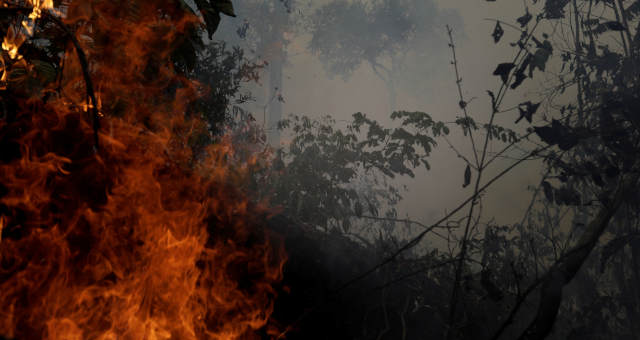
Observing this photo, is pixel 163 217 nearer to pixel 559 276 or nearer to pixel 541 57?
pixel 559 276

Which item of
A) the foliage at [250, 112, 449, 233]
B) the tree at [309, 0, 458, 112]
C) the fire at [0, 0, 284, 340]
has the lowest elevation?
the fire at [0, 0, 284, 340]

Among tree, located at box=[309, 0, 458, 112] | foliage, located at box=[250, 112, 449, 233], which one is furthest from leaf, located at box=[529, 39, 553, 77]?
tree, located at box=[309, 0, 458, 112]

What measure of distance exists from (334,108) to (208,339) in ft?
148

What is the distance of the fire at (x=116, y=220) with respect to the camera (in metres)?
2.39

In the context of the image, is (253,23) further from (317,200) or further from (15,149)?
(15,149)

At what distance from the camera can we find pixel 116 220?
2.79 metres

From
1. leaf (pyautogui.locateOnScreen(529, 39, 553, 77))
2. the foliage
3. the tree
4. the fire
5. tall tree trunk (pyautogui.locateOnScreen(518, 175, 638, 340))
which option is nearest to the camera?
the fire

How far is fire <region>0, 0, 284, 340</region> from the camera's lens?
2391 mm

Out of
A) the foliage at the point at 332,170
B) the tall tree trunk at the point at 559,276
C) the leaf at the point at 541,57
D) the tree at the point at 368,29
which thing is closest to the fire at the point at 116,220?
the tall tree trunk at the point at 559,276

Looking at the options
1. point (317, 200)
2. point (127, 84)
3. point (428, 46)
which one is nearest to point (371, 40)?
point (428, 46)

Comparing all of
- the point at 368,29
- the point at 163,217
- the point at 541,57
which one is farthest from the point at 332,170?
the point at 368,29

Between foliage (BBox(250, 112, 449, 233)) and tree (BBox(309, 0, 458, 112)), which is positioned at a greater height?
tree (BBox(309, 0, 458, 112))

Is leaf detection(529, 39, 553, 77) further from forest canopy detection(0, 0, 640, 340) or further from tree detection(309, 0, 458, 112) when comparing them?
tree detection(309, 0, 458, 112)

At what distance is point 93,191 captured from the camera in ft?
9.11
